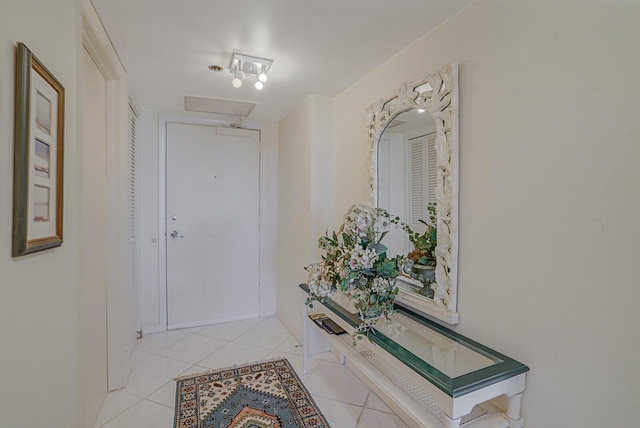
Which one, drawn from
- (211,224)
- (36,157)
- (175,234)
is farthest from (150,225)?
(36,157)

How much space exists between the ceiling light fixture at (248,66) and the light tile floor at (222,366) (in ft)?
7.04

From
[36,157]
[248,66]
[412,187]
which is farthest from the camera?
[248,66]

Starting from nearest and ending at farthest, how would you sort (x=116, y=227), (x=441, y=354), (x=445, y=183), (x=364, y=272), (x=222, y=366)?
(x=441, y=354)
(x=445, y=183)
(x=364, y=272)
(x=116, y=227)
(x=222, y=366)

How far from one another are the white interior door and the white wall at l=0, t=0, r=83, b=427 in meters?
2.02

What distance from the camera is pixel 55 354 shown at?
105 centimetres

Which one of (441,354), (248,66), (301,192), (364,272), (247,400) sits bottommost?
(247,400)

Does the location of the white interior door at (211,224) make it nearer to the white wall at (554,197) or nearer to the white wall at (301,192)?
the white wall at (301,192)

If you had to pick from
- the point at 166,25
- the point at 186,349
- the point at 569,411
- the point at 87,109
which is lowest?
the point at 186,349

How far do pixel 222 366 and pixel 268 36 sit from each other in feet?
7.81

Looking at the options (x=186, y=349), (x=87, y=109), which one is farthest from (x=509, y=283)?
(x=186, y=349)

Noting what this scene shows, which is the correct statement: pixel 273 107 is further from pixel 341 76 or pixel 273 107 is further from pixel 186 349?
pixel 186 349

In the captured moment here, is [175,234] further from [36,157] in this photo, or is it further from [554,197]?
[554,197]

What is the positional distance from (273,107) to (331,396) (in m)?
2.49

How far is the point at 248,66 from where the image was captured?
2014 mm
